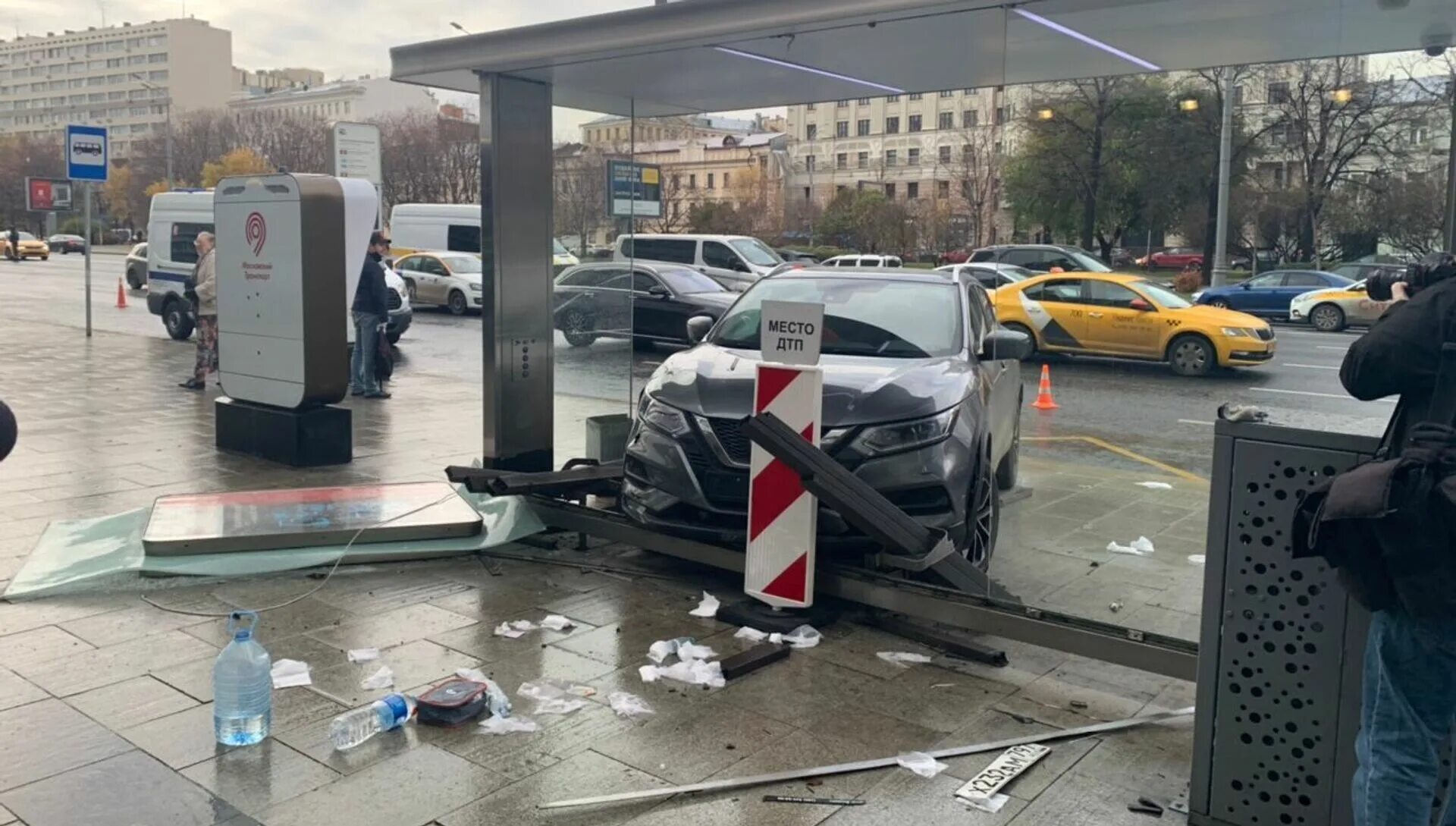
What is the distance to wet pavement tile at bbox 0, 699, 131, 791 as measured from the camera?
3.80m

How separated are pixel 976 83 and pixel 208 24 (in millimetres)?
172395

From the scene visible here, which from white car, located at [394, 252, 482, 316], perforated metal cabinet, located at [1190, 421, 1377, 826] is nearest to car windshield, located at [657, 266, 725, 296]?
perforated metal cabinet, located at [1190, 421, 1377, 826]

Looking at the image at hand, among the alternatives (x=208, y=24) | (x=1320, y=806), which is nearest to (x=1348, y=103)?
(x=1320, y=806)

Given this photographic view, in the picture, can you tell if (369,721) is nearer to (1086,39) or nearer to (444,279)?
(1086,39)

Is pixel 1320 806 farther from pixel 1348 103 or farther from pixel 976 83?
pixel 976 83

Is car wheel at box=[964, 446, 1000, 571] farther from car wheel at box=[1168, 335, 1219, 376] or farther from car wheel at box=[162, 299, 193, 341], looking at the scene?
car wheel at box=[162, 299, 193, 341]

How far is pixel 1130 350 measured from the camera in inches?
283

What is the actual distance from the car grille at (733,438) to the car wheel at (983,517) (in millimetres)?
1146

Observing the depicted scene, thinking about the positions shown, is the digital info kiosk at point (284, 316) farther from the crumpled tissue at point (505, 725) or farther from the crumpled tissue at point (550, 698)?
the crumpled tissue at point (505, 725)

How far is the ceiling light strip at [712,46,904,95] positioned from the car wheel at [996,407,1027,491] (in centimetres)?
224

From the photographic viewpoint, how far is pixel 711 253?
8.23 meters

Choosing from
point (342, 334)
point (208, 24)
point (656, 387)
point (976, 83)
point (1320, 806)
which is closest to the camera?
point (1320, 806)

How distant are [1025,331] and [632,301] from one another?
119 inches

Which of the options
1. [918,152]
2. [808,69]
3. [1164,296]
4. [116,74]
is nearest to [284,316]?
[808,69]
